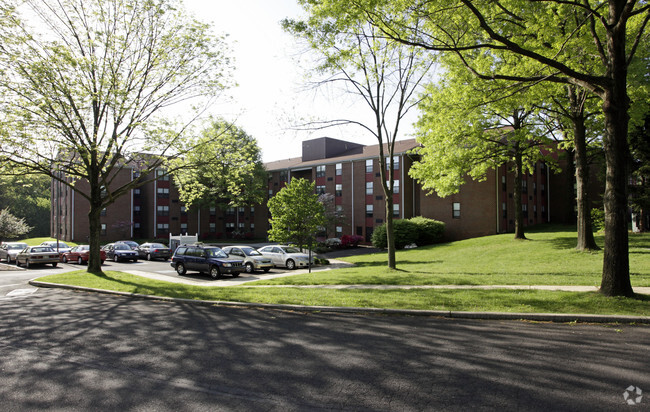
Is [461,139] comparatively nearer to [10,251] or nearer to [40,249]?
Result: [40,249]

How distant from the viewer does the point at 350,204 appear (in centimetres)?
4862

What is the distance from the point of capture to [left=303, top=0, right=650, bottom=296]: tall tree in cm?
895

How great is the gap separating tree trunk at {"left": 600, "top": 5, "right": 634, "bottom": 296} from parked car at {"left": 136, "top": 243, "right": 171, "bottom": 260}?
31.6m

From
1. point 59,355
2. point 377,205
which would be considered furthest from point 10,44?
point 377,205

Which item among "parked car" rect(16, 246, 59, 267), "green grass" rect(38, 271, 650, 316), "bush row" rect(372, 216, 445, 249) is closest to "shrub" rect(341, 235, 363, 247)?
"bush row" rect(372, 216, 445, 249)

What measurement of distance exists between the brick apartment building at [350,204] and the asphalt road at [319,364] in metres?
27.4

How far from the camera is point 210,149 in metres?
18.9

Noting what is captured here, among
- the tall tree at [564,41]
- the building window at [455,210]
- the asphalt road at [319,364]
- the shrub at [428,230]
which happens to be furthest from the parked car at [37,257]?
the building window at [455,210]

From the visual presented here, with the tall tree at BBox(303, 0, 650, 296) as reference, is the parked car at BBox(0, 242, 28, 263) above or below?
below

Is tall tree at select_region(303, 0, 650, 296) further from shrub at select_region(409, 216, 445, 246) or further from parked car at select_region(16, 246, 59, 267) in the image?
parked car at select_region(16, 246, 59, 267)

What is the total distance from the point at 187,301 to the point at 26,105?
11537 millimetres

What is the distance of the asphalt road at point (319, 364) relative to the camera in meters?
4.34

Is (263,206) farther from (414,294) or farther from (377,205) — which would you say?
(414,294)

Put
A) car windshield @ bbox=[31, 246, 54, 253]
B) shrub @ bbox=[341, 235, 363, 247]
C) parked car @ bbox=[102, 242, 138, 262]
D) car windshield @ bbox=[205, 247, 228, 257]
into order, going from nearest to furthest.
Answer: car windshield @ bbox=[205, 247, 228, 257]
car windshield @ bbox=[31, 246, 54, 253]
parked car @ bbox=[102, 242, 138, 262]
shrub @ bbox=[341, 235, 363, 247]
